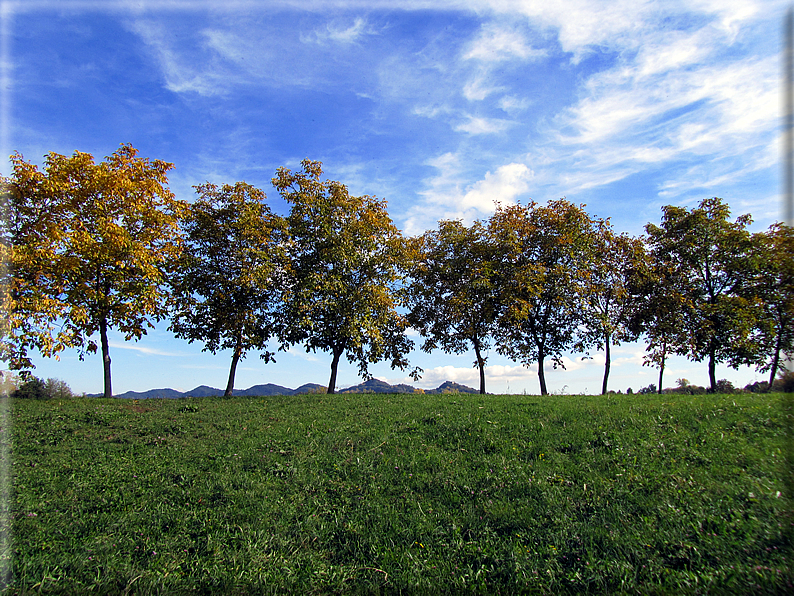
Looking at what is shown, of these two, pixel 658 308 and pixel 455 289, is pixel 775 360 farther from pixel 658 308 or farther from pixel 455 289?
pixel 455 289

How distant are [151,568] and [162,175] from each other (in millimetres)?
24613

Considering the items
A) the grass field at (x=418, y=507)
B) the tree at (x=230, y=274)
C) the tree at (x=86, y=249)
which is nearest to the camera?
the grass field at (x=418, y=507)

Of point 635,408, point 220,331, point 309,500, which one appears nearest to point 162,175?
point 220,331

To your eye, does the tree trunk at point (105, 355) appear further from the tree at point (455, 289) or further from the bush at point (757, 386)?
the bush at point (757, 386)

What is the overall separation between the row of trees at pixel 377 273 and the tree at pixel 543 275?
0.13m

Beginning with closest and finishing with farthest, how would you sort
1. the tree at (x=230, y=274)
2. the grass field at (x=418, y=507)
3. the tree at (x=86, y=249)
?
the grass field at (x=418, y=507) < the tree at (x=86, y=249) < the tree at (x=230, y=274)

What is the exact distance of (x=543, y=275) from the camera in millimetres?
29406

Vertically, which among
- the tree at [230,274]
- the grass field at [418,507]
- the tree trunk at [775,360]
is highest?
the tree at [230,274]

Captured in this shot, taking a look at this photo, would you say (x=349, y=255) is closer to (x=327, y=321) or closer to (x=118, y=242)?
(x=327, y=321)

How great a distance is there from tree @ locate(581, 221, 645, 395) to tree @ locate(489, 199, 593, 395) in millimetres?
924

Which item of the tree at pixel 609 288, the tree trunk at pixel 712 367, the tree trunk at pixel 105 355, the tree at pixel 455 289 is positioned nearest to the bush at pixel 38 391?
the tree trunk at pixel 105 355

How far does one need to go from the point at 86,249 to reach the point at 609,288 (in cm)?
3492

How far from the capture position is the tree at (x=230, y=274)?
26484 mm

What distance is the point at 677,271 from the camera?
32000 mm
